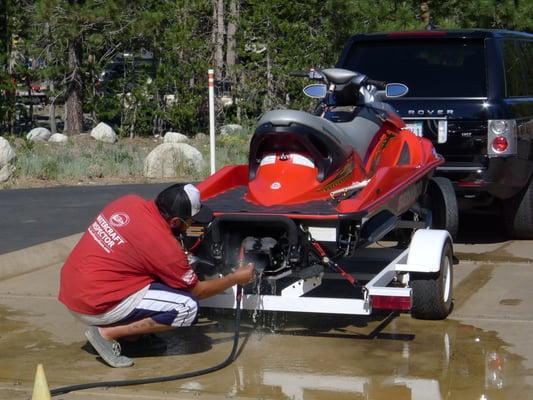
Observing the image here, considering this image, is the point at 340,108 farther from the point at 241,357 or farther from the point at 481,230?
the point at 481,230

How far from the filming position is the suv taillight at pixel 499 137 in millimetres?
10133

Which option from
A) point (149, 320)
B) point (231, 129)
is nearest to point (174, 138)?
point (231, 129)

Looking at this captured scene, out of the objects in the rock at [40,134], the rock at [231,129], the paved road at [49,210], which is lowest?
the rock at [40,134]

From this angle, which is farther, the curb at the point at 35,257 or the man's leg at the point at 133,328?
the curb at the point at 35,257

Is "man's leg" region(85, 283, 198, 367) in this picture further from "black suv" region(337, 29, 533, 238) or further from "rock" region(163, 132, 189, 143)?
"rock" region(163, 132, 189, 143)

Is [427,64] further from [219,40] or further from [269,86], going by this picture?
[219,40]

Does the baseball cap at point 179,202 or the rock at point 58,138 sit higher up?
the baseball cap at point 179,202

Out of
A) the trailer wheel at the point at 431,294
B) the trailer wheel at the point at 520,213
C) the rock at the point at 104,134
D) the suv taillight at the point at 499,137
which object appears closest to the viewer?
the trailer wheel at the point at 431,294

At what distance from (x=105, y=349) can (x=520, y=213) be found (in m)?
5.87

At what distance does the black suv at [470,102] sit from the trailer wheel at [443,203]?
0.57 m

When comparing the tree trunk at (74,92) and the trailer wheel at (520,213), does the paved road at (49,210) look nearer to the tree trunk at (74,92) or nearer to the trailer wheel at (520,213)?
the trailer wheel at (520,213)

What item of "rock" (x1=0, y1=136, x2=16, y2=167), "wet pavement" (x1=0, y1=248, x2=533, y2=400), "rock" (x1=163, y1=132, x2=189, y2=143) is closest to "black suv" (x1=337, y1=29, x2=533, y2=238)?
"wet pavement" (x1=0, y1=248, x2=533, y2=400)

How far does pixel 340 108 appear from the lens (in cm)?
895

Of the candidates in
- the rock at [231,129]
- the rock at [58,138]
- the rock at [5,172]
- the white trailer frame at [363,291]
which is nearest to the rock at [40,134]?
the rock at [58,138]
